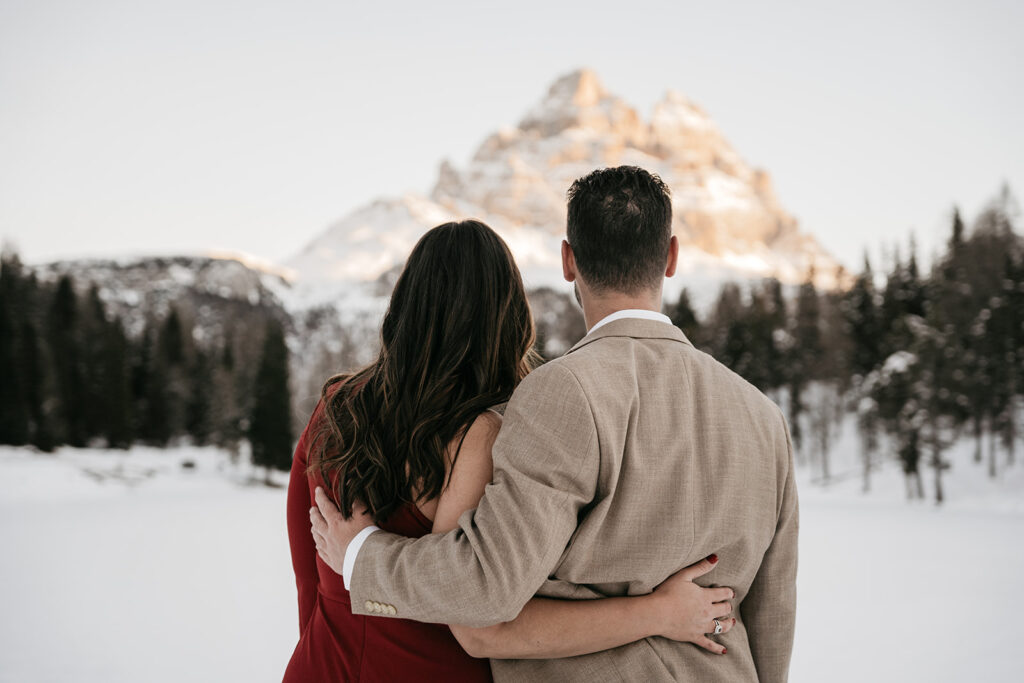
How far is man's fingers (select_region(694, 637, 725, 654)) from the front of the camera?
2141mm

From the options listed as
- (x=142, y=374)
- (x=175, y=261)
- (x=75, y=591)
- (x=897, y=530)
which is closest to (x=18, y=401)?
(x=142, y=374)

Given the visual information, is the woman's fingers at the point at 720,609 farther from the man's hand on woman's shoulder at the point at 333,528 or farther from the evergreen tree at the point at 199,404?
the evergreen tree at the point at 199,404

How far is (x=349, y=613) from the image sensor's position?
7.93 ft

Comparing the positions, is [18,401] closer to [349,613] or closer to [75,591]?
[75,591]

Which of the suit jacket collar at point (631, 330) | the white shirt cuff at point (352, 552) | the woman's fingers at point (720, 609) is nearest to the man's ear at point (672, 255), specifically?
the suit jacket collar at point (631, 330)

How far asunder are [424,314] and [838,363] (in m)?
52.5

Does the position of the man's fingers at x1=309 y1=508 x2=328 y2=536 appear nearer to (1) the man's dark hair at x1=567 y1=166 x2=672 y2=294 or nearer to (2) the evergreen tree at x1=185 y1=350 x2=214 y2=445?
(1) the man's dark hair at x1=567 y1=166 x2=672 y2=294

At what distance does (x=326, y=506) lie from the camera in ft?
7.72

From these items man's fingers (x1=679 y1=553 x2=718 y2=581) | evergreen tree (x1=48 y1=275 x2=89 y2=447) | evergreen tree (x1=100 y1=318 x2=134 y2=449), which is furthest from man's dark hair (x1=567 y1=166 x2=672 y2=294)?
evergreen tree (x1=100 y1=318 x2=134 y2=449)

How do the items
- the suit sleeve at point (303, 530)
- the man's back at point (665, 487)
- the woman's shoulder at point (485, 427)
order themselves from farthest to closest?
1. the suit sleeve at point (303, 530)
2. the woman's shoulder at point (485, 427)
3. the man's back at point (665, 487)

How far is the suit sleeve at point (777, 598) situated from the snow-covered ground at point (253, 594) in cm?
731

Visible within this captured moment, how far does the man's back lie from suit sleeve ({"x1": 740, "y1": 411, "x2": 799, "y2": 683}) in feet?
0.15

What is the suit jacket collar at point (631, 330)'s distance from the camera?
7.03ft

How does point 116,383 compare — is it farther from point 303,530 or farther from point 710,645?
point 710,645
